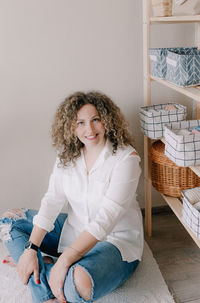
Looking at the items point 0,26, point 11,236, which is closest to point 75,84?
point 0,26

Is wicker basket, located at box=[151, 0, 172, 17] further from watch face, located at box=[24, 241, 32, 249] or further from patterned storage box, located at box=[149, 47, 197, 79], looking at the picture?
watch face, located at box=[24, 241, 32, 249]

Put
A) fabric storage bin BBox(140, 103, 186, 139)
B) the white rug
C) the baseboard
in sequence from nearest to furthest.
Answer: the white rug
fabric storage bin BBox(140, 103, 186, 139)
the baseboard

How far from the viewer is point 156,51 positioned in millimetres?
1601

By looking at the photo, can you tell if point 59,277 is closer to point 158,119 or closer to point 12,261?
point 12,261

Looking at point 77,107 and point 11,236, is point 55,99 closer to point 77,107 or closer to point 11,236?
point 77,107

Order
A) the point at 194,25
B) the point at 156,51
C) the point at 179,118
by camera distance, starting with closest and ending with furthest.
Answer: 1. the point at 156,51
2. the point at 179,118
3. the point at 194,25

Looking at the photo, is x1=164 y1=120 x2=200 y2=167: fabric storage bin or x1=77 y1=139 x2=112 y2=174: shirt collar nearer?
x1=164 y1=120 x2=200 y2=167: fabric storage bin

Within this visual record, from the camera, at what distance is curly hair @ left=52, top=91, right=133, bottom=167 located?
1.55m

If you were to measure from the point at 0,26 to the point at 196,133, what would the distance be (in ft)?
3.66

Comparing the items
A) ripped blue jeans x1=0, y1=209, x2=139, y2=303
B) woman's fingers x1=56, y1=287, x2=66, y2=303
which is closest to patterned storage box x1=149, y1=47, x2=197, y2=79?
ripped blue jeans x1=0, y1=209, x2=139, y2=303

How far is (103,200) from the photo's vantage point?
1.52m

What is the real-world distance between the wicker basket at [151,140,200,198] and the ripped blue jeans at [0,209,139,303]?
1.39ft

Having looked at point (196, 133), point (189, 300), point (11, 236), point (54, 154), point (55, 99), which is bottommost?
point (189, 300)

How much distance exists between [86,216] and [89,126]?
1.46ft
